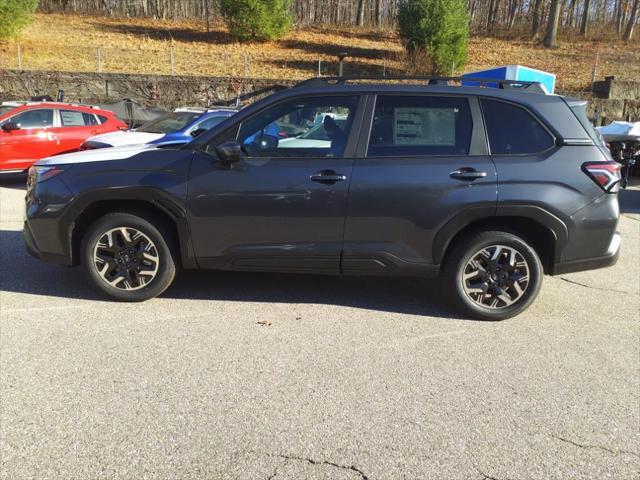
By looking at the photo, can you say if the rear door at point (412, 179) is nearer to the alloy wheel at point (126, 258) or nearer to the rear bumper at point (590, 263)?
the rear bumper at point (590, 263)

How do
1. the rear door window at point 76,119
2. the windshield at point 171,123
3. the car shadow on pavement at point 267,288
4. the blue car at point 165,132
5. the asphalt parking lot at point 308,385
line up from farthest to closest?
the rear door window at point 76,119, the windshield at point 171,123, the blue car at point 165,132, the car shadow on pavement at point 267,288, the asphalt parking lot at point 308,385

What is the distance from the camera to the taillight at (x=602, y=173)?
429 centimetres

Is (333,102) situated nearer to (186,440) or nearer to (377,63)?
(186,440)

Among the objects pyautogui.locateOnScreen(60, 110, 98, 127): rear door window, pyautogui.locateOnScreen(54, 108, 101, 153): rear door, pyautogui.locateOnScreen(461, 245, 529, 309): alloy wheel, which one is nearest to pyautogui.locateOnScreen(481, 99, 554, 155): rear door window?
pyautogui.locateOnScreen(461, 245, 529, 309): alloy wheel

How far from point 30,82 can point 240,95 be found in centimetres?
813

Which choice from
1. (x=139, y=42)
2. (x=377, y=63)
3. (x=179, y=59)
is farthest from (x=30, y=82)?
(x=377, y=63)

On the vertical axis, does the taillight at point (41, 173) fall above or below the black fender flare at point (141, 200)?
above

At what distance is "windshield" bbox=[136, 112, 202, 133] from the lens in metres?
11.2

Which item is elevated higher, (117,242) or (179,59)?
(179,59)

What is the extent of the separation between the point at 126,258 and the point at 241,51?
2639 centimetres

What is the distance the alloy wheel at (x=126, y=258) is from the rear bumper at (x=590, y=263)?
3.28 m

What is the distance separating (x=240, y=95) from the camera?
73.8 feet

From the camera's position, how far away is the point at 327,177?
14.0 ft

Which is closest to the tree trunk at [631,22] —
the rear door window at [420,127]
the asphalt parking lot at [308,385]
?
the asphalt parking lot at [308,385]
